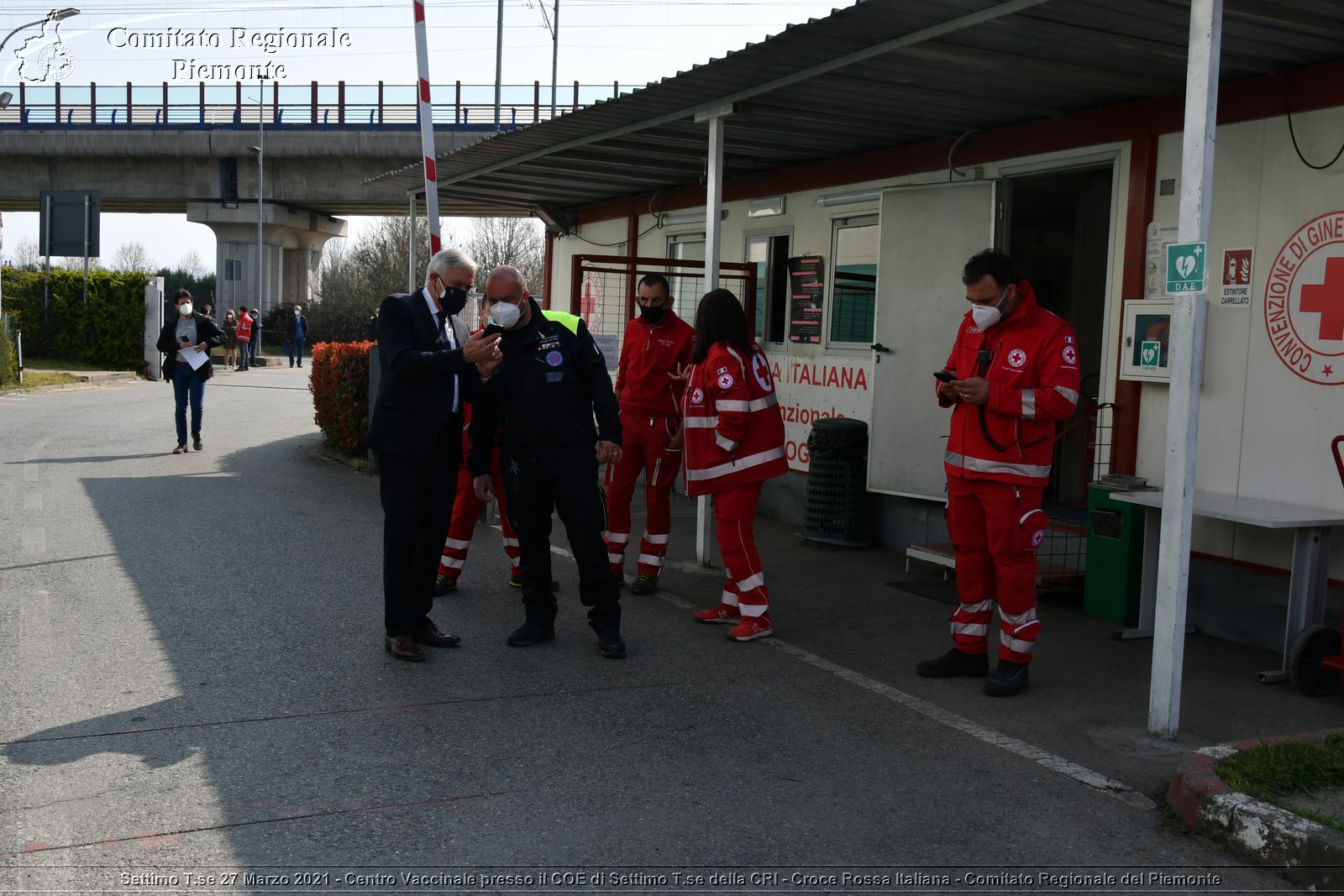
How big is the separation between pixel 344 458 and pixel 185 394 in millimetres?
2006

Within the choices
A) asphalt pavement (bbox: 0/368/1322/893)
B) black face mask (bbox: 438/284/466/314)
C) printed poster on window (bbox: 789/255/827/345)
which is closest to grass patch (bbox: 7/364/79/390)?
asphalt pavement (bbox: 0/368/1322/893)

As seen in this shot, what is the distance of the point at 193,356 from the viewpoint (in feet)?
43.5

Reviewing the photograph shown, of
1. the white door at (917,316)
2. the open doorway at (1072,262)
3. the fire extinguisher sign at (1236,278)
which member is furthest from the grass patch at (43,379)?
the fire extinguisher sign at (1236,278)

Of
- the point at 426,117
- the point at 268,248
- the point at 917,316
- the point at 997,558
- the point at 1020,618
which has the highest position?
the point at 268,248

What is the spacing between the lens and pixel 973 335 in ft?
19.0

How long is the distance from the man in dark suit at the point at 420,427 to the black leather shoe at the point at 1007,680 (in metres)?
2.70

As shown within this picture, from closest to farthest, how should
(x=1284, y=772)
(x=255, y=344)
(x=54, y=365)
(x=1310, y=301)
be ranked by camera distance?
1. (x=1284, y=772)
2. (x=1310, y=301)
3. (x=54, y=365)
4. (x=255, y=344)

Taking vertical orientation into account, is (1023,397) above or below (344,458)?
above

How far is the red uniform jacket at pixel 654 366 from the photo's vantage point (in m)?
7.66

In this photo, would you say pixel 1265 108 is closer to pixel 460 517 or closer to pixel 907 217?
pixel 907 217

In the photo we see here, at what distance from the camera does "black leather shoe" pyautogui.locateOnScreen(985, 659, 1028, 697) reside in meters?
5.66

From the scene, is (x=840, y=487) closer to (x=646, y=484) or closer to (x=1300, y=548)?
(x=646, y=484)

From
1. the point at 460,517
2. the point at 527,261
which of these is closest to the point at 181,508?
the point at 460,517

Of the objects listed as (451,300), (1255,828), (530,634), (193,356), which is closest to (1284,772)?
(1255,828)
